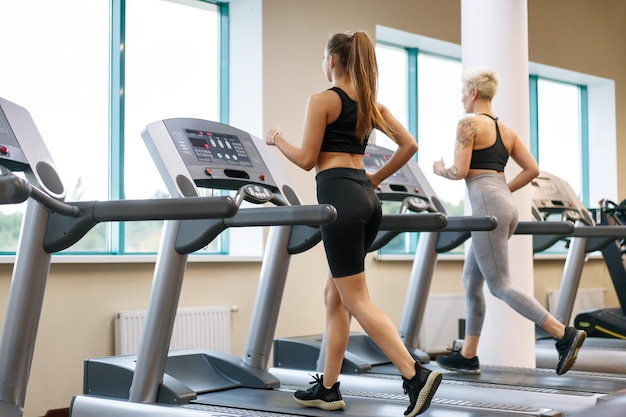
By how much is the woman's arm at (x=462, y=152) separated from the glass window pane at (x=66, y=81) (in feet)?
6.37

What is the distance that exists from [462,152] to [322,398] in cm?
131

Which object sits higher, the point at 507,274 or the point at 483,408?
the point at 507,274

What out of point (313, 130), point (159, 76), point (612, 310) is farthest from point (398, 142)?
point (612, 310)

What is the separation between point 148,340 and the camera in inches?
126

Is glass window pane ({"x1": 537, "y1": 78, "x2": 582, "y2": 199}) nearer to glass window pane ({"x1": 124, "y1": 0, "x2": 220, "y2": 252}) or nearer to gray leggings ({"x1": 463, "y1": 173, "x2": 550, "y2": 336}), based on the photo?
glass window pane ({"x1": 124, "y1": 0, "x2": 220, "y2": 252})

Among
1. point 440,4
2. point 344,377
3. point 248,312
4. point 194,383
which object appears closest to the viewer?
point 194,383

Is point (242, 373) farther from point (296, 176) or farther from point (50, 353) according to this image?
point (296, 176)

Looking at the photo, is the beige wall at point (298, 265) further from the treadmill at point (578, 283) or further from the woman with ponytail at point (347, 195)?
the woman with ponytail at point (347, 195)

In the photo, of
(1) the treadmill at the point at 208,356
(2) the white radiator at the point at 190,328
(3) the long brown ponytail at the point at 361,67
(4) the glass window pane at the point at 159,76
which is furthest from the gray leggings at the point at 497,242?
(4) the glass window pane at the point at 159,76

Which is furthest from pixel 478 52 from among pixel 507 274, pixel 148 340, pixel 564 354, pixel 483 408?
pixel 148 340

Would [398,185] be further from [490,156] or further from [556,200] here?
[556,200]

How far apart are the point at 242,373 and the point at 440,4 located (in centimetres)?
373

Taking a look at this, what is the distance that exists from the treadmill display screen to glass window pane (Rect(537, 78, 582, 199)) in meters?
4.79

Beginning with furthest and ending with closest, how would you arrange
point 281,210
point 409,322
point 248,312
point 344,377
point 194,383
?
point 248,312 < point 409,322 < point 344,377 < point 194,383 < point 281,210
